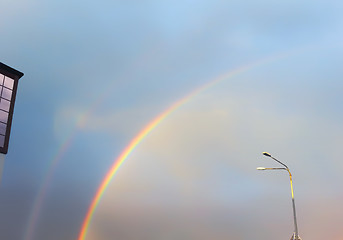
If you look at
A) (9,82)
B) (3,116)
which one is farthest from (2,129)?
(9,82)

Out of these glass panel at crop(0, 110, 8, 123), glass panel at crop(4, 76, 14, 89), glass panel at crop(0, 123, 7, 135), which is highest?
glass panel at crop(4, 76, 14, 89)

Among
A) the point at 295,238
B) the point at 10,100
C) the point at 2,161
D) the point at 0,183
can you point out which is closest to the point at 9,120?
the point at 10,100

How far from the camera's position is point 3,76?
2694 centimetres

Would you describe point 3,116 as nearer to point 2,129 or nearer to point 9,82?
point 2,129

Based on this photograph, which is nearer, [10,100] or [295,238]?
[295,238]

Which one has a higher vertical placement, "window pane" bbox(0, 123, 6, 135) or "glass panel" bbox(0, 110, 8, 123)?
"glass panel" bbox(0, 110, 8, 123)

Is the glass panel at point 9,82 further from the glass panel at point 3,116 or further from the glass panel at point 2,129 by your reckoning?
the glass panel at point 2,129

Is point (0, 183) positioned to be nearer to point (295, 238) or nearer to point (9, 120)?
point (9, 120)

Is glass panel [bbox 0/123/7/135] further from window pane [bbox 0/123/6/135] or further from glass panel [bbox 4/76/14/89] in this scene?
glass panel [bbox 4/76/14/89]

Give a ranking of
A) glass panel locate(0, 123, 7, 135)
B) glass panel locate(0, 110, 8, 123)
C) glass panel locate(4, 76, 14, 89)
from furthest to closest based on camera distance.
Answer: glass panel locate(4, 76, 14, 89) → glass panel locate(0, 110, 8, 123) → glass panel locate(0, 123, 7, 135)

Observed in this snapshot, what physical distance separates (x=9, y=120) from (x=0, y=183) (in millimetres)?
5461

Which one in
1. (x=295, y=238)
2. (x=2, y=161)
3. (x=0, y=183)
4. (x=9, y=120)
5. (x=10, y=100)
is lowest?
(x=295, y=238)

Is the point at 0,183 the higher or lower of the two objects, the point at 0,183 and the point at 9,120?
the lower

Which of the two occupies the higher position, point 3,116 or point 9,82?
point 9,82
